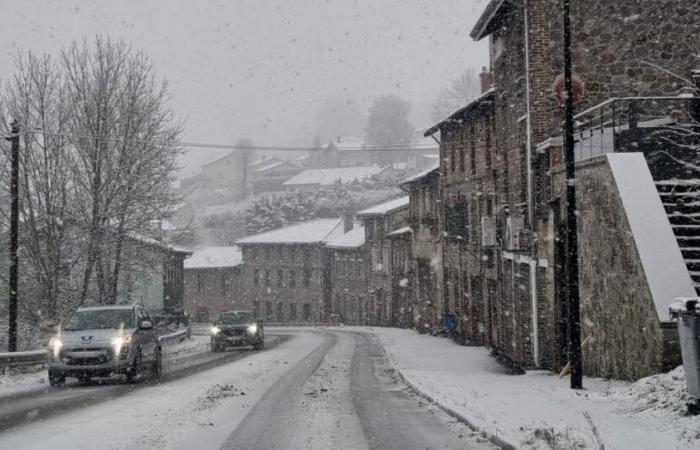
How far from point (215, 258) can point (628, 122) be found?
75982mm

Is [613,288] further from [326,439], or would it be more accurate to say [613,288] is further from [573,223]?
[326,439]

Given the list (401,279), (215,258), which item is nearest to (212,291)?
(215,258)

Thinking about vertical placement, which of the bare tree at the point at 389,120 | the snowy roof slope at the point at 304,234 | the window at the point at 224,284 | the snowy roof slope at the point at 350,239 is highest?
the bare tree at the point at 389,120

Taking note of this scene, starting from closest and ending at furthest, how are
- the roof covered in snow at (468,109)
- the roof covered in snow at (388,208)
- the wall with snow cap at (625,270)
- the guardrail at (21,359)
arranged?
the wall with snow cap at (625,270)
the guardrail at (21,359)
the roof covered in snow at (468,109)
the roof covered in snow at (388,208)

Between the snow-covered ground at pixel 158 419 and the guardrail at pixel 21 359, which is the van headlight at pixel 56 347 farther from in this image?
the snow-covered ground at pixel 158 419

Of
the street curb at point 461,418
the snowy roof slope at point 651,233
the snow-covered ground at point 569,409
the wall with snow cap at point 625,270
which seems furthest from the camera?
the wall with snow cap at point 625,270

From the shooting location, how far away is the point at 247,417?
1232cm

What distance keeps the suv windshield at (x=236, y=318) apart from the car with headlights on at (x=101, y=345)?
13.7 meters

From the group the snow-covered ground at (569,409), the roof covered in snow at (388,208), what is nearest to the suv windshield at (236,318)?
the snow-covered ground at (569,409)

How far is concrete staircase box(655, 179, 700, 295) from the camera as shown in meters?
13.9

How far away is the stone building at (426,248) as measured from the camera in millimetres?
43625

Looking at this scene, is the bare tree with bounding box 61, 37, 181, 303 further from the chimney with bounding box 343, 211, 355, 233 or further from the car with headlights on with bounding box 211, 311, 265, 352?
the chimney with bounding box 343, 211, 355, 233

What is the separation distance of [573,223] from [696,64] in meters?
9.37

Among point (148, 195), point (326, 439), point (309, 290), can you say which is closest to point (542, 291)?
point (326, 439)
